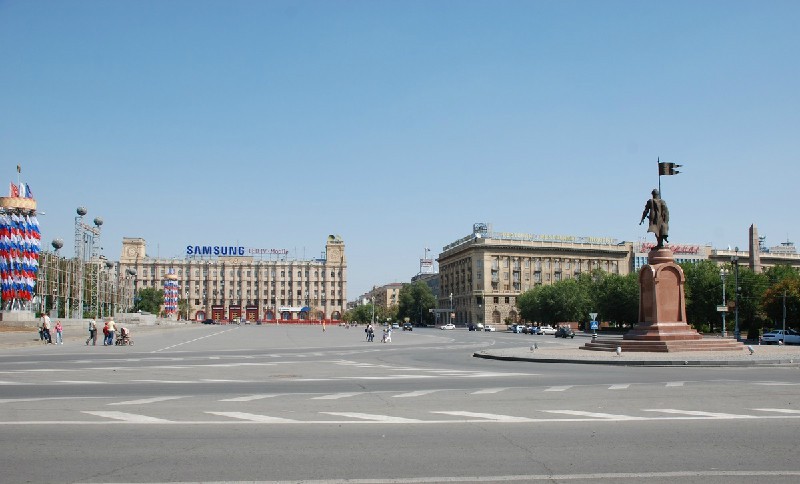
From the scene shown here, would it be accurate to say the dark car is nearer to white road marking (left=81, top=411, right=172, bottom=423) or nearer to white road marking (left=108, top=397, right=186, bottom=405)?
white road marking (left=108, top=397, right=186, bottom=405)

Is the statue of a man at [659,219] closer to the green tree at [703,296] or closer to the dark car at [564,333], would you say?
the dark car at [564,333]

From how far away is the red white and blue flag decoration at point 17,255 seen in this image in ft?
183

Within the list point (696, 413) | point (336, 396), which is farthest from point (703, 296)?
point (336, 396)

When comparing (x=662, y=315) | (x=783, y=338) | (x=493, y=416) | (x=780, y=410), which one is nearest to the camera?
(x=493, y=416)

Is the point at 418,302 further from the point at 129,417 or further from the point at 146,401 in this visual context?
the point at 129,417

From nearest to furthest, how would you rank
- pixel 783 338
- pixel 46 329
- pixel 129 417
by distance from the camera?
pixel 129 417
pixel 46 329
pixel 783 338

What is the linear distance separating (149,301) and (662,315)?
139 m

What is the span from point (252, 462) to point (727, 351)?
2954 cm

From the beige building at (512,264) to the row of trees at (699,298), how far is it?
2421 cm

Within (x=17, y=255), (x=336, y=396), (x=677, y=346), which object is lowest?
(x=677, y=346)

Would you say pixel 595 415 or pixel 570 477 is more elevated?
pixel 570 477

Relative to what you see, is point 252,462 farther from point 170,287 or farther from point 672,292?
point 170,287

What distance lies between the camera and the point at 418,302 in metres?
173

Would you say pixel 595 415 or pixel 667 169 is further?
pixel 667 169
